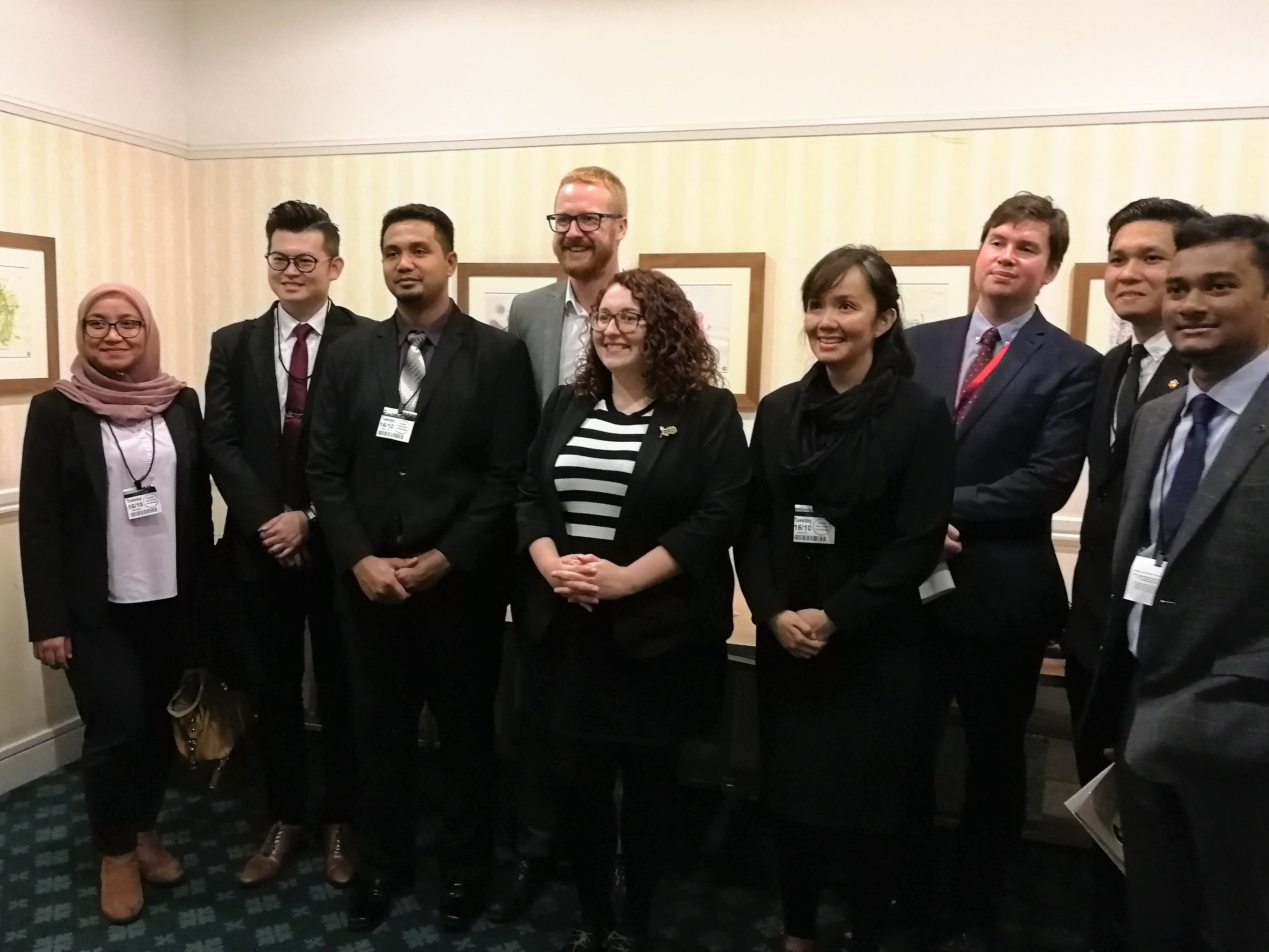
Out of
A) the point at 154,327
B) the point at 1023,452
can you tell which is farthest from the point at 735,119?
the point at 154,327

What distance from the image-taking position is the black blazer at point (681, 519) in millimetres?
1965

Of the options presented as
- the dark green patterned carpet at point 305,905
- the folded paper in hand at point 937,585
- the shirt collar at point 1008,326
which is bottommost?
the dark green patterned carpet at point 305,905

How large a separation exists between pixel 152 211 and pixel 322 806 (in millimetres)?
2681

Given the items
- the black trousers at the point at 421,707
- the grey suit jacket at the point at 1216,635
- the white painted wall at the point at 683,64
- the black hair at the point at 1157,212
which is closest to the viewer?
the grey suit jacket at the point at 1216,635

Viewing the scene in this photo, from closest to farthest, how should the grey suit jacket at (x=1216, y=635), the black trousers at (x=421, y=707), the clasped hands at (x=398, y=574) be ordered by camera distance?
the grey suit jacket at (x=1216, y=635)
the clasped hands at (x=398, y=574)
the black trousers at (x=421, y=707)

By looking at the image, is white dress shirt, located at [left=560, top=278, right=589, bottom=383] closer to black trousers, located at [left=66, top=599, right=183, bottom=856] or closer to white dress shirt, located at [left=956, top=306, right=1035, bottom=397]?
white dress shirt, located at [left=956, top=306, right=1035, bottom=397]

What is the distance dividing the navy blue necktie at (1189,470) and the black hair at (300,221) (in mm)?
2186

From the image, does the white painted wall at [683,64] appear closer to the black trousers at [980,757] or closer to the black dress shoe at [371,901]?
the black trousers at [980,757]

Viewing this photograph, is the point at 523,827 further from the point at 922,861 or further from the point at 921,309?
the point at 921,309

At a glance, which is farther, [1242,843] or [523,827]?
[523,827]

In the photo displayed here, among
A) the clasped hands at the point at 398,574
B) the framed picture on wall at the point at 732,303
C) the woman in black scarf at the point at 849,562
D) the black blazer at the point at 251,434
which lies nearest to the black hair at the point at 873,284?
the woman in black scarf at the point at 849,562

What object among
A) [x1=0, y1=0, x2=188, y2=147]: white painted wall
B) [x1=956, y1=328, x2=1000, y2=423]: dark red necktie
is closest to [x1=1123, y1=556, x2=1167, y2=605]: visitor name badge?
[x1=956, y1=328, x2=1000, y2=423]: dark red necktie

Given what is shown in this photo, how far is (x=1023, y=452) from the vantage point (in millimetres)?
2146

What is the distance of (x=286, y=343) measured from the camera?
2561 mm
